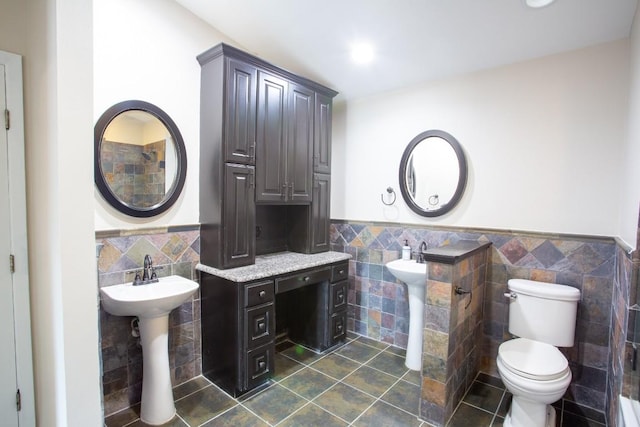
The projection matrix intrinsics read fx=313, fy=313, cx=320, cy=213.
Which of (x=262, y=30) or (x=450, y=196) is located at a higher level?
(x=262, y=30)

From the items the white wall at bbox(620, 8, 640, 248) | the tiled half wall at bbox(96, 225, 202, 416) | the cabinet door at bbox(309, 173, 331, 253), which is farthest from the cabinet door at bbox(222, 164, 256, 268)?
the white wall at bbox(620, 8, 640, 248)

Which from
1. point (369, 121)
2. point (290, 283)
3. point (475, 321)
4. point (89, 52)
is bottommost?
point (475, 321)

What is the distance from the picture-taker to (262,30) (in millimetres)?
2479

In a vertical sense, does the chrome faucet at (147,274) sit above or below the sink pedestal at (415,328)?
above

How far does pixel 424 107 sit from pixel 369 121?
569 mm

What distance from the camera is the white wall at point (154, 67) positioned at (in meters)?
1.94

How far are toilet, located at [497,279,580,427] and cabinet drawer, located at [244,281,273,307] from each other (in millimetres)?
1548

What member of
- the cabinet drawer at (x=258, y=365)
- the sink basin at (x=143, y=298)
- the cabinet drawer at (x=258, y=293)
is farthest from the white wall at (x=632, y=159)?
the sink basin at (x=143, y=298)

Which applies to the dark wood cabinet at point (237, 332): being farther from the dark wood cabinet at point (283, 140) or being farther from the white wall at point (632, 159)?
the white wall at point (632, 159)

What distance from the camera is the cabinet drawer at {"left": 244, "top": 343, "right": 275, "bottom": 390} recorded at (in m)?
2.20

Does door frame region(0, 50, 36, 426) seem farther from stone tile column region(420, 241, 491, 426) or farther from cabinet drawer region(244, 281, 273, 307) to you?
stone tile column region(420, 241, 491, 426)

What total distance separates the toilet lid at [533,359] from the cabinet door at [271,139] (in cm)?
193

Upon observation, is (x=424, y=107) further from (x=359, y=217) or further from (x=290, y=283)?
(x=290, y=283)

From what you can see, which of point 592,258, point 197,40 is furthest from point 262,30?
point 592,258
